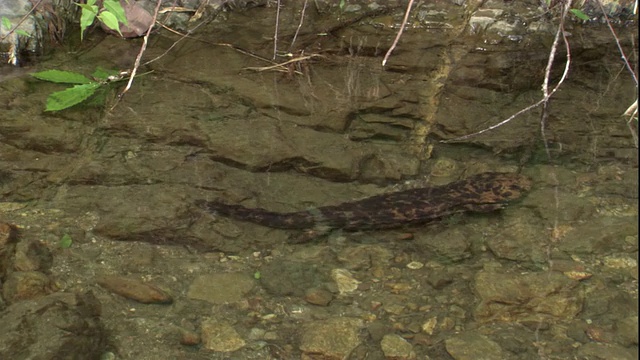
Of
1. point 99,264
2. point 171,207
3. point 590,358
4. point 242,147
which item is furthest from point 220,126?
point 590,358

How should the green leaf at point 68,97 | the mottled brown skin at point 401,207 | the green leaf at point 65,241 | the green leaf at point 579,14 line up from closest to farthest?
1. the green leaf at point 65,241
2. the mottled brown skin at point 401,207
3. the green leaf at point 68,97
4. the green leaf at point 579,14

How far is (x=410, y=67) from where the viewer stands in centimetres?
441

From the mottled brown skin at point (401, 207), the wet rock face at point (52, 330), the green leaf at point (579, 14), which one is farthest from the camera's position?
the green leaf at point (579, 14)

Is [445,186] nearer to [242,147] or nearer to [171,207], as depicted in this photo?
[242,147]

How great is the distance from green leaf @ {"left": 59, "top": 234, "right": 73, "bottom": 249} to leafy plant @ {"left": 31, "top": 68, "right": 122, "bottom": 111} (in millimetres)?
1010

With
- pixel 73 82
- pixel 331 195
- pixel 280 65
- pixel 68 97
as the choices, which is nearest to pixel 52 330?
pixel 331 195

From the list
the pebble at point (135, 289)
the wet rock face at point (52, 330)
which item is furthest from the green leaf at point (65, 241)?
the wet rock face at point (52, 330)

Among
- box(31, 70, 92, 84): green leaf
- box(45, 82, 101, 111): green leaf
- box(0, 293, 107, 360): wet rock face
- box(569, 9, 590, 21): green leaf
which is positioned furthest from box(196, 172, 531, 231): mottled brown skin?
box(569, 9, 590, 21): green leaf

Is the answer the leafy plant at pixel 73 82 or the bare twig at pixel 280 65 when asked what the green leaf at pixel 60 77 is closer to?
the leafy plant at pixel 73 82

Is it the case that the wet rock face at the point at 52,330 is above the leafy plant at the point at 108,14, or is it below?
below

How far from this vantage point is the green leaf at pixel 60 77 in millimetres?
3932

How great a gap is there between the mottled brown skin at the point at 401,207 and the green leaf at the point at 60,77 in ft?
4.32

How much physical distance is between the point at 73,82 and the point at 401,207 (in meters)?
2.10

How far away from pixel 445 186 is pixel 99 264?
5.50ft
